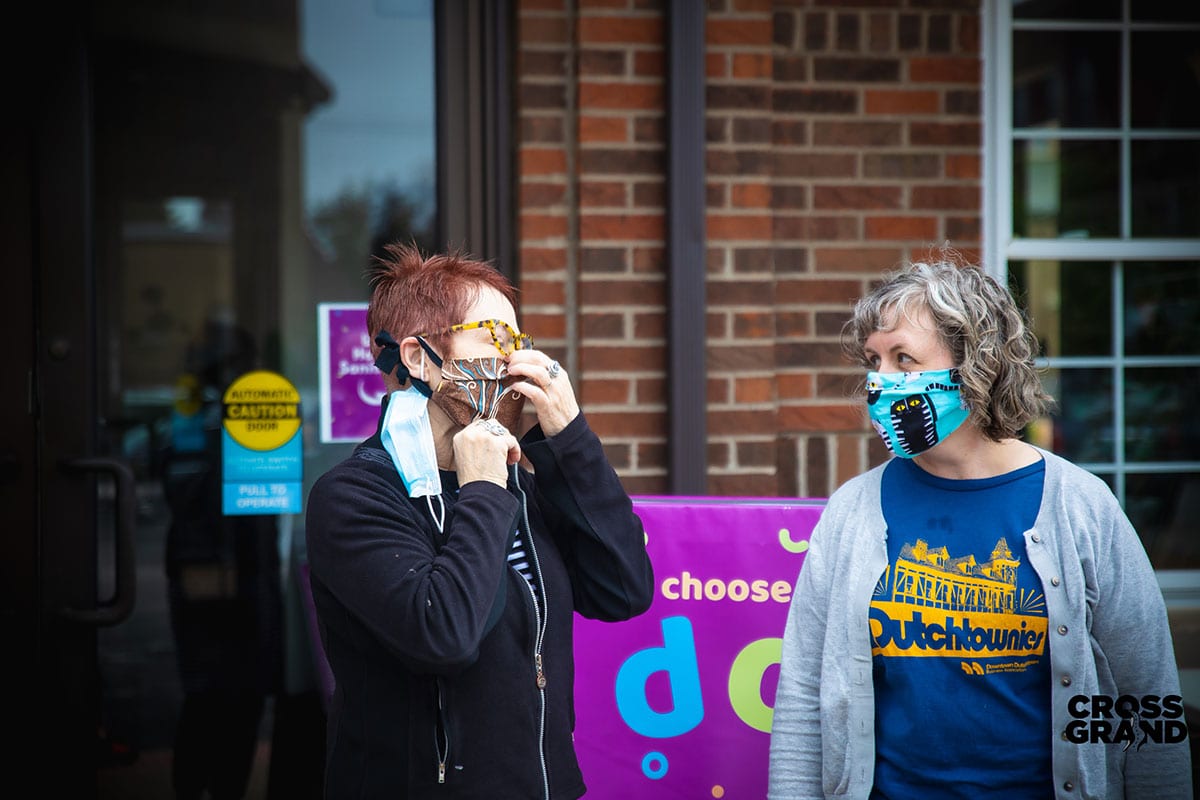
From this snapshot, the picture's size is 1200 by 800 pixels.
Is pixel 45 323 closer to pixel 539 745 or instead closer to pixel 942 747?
pixel 539 745

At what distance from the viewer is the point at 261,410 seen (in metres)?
3.63

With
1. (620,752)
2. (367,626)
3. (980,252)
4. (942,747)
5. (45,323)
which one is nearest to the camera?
(367,626)

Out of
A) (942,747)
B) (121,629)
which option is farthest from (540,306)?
(942,747)

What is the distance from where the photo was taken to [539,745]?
1.91 meters

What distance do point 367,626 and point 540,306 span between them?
71.1 inches

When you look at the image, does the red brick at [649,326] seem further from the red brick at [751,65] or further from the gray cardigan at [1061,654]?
the gray cardigan at [1061,654]

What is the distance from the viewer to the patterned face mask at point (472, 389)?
6.60 ft

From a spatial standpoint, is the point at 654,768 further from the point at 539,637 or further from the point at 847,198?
the point at 847,198

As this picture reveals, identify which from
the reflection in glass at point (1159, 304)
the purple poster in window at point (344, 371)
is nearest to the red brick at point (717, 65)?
the purple poster in window at point (344, 371)

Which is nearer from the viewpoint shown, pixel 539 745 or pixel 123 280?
pixel 539 745

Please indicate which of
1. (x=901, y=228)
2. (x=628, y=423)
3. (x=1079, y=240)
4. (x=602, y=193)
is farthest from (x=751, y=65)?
(x=1079, y=240)

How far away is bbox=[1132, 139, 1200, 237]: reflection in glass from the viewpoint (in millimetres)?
3908

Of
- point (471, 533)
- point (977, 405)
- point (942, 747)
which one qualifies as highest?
point (977, 405)

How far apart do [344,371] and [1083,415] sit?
2487 millimetres
